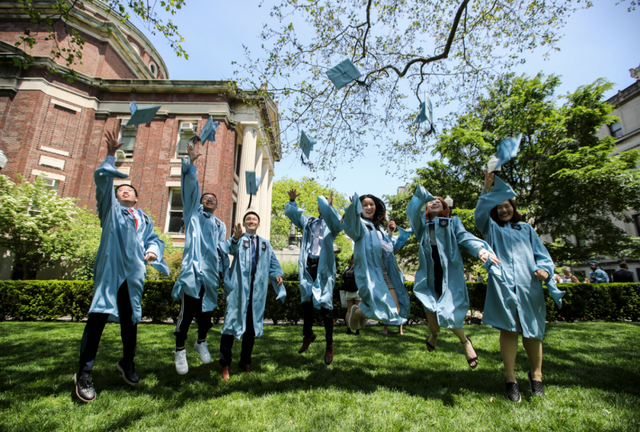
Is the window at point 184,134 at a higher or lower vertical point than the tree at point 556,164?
higher

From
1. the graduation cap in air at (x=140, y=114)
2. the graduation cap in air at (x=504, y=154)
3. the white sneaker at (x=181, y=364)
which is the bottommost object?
the white sneaker at (x=181, y=364)

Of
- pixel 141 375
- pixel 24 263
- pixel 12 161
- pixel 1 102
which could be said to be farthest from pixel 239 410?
pixel 1 102

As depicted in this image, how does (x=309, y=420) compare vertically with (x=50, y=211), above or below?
below

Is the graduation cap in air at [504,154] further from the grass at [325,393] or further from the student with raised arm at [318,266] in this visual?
the grass at [325,393]

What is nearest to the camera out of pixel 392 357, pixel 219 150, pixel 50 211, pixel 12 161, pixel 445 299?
pixel 445 299

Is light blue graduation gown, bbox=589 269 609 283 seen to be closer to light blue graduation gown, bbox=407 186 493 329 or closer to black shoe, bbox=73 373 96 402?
light blue graduation gown, bbox=407 186 493 329

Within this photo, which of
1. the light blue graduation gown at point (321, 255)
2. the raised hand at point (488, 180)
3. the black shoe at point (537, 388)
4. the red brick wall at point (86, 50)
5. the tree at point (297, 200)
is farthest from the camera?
the tree at point (297, 200)

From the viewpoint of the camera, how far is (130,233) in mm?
3369

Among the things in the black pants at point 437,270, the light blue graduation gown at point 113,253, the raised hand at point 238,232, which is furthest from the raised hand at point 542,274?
the light blue graduation gown at point 113,253

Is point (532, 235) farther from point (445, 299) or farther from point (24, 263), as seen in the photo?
point (24, 263)

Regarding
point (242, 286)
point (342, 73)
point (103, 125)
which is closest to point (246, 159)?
point (103, 125)

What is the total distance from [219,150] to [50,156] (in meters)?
9.31

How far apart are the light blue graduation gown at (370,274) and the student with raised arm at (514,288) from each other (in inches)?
37.8

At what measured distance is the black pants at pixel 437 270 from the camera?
12.6ft
